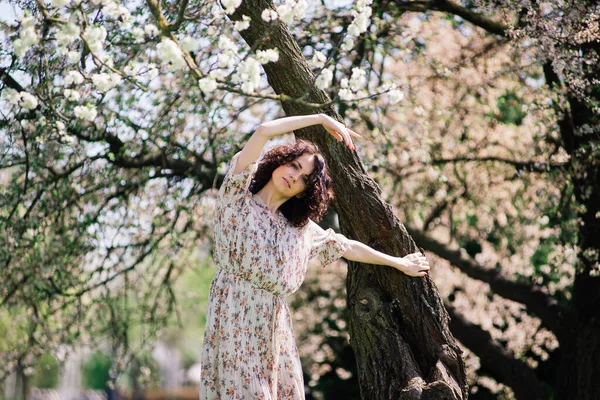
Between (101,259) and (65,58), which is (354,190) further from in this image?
(101,259)

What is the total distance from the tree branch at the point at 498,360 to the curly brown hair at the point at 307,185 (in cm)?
258

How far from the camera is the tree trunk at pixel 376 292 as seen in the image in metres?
3.50

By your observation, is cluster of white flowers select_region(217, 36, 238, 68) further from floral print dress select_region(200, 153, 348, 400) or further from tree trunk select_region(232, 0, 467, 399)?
tree trunk select_region(232, 0, 467, 399)

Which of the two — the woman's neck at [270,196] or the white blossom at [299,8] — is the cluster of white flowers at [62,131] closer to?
the woman's neck at [270,196]

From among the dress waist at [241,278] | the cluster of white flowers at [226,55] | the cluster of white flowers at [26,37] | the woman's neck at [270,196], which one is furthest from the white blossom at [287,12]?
the dress waist at [241,278]

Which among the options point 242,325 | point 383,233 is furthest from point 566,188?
point 242,325

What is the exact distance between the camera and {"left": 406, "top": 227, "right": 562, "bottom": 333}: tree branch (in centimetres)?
554

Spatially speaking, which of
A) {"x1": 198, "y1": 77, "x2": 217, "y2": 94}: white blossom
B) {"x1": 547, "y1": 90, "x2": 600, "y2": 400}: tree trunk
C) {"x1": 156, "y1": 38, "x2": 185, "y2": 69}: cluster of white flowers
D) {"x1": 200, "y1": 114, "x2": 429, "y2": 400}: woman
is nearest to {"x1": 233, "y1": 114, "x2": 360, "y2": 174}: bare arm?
{"x1": 200, "y1": 114, "x2": 429, "y2": 400}: woman

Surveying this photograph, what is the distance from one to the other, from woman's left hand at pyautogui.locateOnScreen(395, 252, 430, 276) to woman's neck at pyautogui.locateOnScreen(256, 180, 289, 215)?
67 centimetres

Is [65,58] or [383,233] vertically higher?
[65,58]

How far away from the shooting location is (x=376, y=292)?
11.9 ft

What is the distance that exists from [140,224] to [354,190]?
2648mm

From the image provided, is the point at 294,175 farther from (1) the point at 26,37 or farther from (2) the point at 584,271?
(2) the point at 584,271

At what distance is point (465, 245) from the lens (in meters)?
7.77
